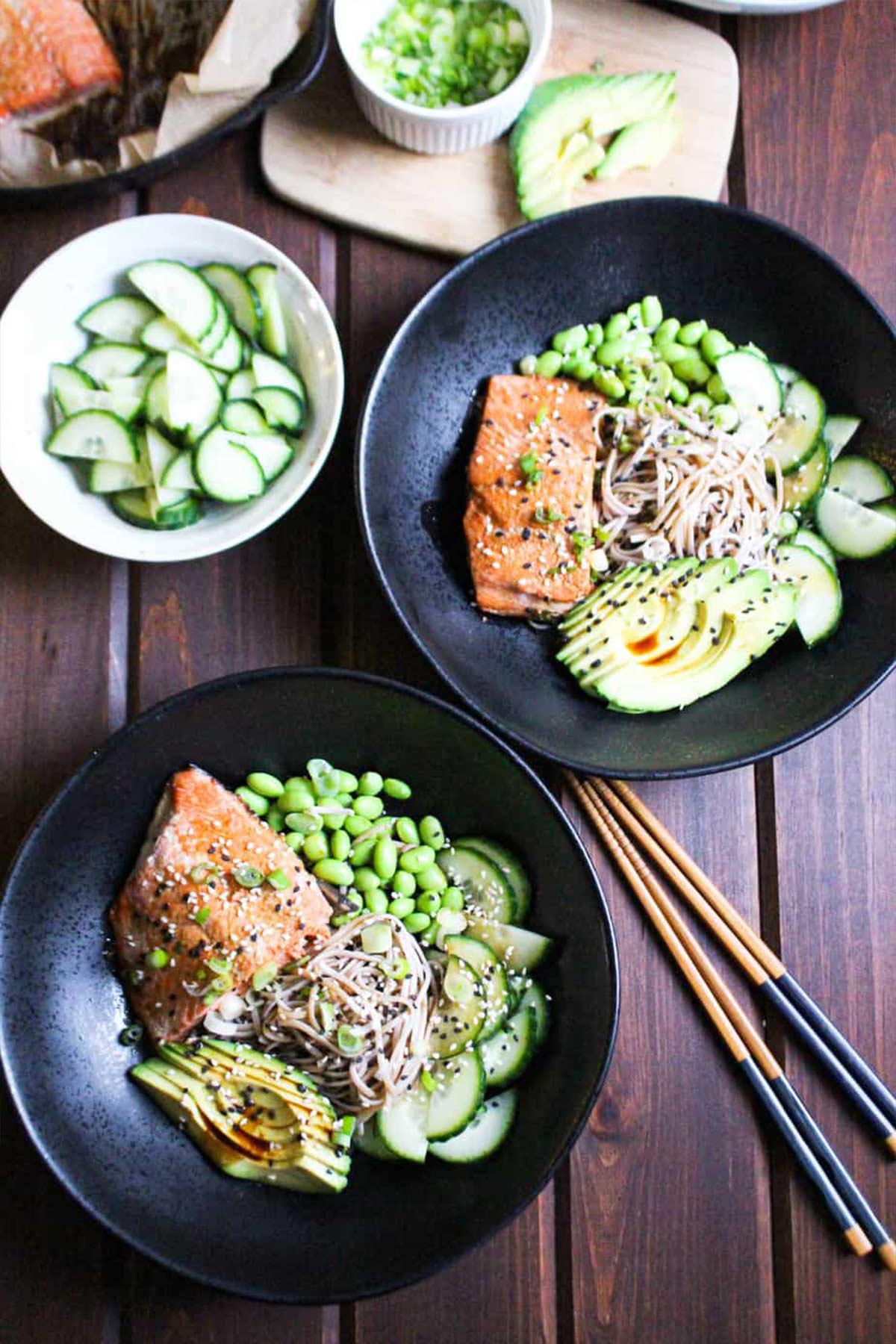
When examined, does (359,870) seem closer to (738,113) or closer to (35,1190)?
(35,1190)

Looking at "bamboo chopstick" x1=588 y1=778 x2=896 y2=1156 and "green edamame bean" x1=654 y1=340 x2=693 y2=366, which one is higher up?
"green edamame bean" x1=654 y1=340 x2=693 y2=366

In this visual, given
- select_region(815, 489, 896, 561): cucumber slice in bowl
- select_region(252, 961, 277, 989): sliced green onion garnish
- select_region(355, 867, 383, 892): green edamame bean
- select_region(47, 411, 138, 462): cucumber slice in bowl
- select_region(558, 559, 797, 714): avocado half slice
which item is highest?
select_region(47, 411, 138, 462): cucumber slice in bowl

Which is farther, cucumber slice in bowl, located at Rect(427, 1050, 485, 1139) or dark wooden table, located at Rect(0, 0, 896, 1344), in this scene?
dark wooden table, located at Rect(0, 0, 896, 1344)

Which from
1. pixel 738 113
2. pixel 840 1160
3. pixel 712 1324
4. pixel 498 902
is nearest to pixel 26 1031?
pixel 498 902

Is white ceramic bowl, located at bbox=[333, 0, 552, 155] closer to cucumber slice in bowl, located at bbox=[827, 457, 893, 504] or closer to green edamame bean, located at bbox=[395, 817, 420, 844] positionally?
cucumber slice in bowl, located at bbox=[827, 457, 893, 504]

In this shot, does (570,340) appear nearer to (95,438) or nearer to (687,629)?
(687,629)

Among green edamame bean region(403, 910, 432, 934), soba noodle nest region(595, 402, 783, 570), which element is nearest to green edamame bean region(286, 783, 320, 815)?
green edamame bean region(403, 910, 432, 934)
